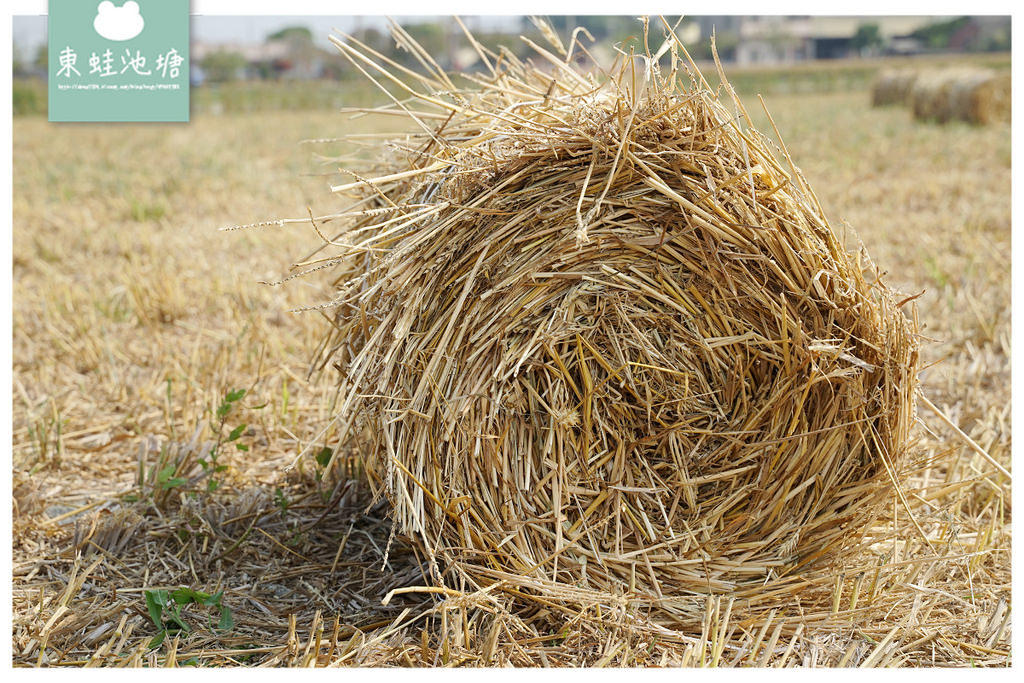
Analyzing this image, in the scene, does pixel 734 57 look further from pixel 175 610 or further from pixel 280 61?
pixel 175 610

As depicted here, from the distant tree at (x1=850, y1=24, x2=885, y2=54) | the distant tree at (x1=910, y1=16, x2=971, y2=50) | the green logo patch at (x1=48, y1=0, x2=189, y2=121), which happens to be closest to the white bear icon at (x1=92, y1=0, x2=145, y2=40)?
→ the green logo patch at (x1=48, y1=0, x2=189, y2=121)

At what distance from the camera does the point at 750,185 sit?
195cm

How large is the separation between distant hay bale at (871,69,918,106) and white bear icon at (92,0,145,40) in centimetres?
1395

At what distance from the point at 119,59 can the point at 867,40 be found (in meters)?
23.7

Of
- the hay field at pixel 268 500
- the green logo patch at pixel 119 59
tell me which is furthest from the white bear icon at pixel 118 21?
the hay field at pixel 268 500

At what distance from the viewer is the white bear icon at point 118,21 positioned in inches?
88.8

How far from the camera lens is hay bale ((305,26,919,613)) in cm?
200

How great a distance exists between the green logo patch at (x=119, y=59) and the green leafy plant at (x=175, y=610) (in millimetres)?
1144

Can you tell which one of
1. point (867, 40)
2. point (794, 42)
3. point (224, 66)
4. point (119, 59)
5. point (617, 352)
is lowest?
point (617, 352)

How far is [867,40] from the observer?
2297 cm

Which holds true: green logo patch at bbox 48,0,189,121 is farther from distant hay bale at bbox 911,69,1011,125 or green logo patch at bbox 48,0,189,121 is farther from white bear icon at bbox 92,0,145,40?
distant hay bale at bbox 911,69,1011,125

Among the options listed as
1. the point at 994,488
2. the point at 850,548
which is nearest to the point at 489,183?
the point at 850,548

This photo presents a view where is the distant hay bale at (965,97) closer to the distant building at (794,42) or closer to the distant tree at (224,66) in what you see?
the distant building at (794,42)

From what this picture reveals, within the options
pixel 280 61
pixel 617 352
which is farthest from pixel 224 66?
pixel 617 352
